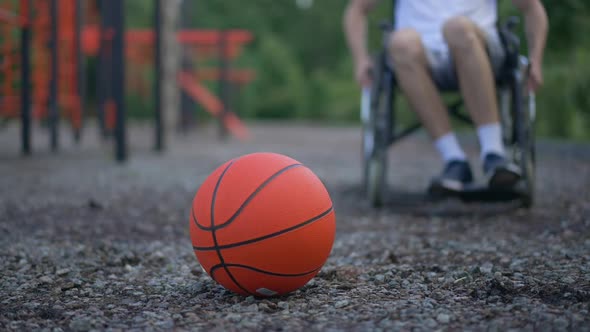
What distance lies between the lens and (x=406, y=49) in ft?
12.1

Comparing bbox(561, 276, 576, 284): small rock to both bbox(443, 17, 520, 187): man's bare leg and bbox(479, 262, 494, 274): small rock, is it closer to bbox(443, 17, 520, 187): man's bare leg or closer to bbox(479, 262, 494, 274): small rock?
bbox(479, 262, 494, 274): small rock

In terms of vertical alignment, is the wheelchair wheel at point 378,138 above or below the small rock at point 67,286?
above

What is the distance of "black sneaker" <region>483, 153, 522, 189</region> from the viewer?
3.30m

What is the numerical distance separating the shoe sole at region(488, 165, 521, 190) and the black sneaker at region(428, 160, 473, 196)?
182 millimetres

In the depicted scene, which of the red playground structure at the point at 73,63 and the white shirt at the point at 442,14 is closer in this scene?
the white shirt at the point at 442,14

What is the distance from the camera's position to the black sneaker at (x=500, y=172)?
330cm

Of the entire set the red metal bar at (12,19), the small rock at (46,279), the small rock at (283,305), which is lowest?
the small rock at (46,279)

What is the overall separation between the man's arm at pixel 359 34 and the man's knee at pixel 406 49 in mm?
312

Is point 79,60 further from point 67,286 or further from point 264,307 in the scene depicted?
point 264,307

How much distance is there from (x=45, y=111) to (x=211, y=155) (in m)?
2.41

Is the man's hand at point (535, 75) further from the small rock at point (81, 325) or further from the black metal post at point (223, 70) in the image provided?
the black metal post at point (223, 70)

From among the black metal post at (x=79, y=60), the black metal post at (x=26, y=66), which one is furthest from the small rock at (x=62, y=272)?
the black metal post at (x=79, y=60)

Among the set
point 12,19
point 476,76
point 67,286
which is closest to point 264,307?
point 67,286

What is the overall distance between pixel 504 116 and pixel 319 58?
19614 mm
